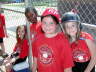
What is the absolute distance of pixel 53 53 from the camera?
2.32 metres

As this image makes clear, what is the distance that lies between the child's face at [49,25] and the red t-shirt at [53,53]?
0.26 feet

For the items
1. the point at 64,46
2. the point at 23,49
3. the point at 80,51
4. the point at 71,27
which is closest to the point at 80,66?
the point at 80,51

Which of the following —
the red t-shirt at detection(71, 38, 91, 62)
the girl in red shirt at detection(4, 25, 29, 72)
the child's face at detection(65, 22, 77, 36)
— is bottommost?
the girl in red shirt at detection(4, 25, 29, 72)

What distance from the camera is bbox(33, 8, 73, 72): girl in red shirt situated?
2.24 metres

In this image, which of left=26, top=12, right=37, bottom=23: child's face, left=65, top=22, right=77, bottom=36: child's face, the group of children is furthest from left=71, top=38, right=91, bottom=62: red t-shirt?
left=26, top=12, right=37, bottom=23: child's face

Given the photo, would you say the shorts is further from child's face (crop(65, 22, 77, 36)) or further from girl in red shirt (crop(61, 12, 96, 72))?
child's face (crop(65, 22, 77, 36))

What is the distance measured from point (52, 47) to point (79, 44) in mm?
274

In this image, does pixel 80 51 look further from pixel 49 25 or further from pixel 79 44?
pixel 49 25

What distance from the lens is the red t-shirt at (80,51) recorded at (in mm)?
2272

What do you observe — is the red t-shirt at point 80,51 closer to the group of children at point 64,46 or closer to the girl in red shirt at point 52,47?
the group of children at point 64,46

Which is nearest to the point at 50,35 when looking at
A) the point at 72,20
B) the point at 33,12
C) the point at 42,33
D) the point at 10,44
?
the point at 42,33

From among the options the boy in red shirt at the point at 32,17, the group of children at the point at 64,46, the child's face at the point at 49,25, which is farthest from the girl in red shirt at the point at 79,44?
the boy in red shirt at the point at 32,17

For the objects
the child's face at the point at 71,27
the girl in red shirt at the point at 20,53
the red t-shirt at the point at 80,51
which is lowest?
the girl in red shirt at the point at 20,53

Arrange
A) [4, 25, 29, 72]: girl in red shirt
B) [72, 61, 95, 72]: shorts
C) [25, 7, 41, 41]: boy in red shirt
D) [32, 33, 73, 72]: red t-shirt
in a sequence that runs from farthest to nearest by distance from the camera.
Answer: [4, 25, 29, 72]: girl in red shirt
[25, 7, 41, 41]: boy in red shirt
[72, 61, 95, 72]: shorts
[32, 33, 73, 72]: red t-shirt
